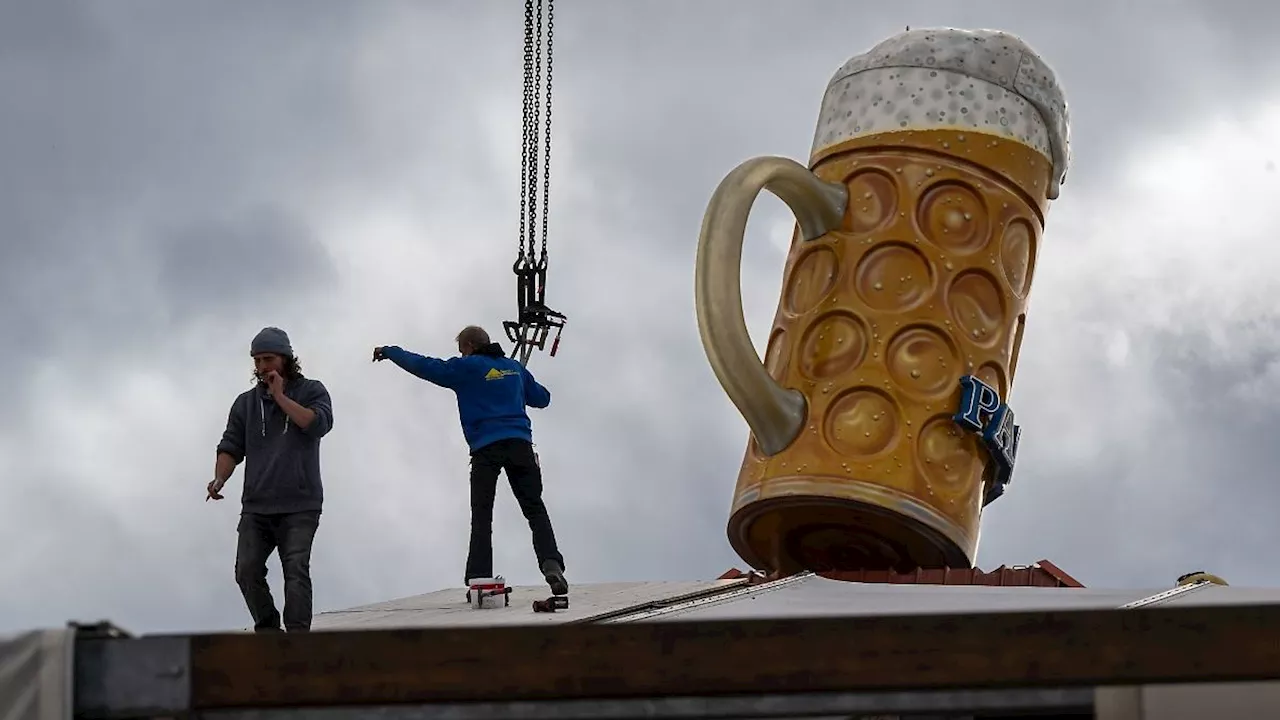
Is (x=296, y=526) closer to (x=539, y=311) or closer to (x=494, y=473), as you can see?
(x=494, y=473)

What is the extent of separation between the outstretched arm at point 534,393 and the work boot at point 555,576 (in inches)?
26.7

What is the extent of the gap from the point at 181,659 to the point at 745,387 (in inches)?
172

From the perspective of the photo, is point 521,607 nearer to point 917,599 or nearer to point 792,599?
point 792,599

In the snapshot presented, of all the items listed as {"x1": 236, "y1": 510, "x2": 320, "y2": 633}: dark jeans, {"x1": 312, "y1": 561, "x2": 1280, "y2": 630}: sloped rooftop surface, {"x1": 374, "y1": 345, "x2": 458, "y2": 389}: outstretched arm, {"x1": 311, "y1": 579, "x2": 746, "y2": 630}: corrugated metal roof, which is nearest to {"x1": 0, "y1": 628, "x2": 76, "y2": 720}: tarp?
{"x1": 312, "y1": 561, "x2": 1280, "y2": 630}: sloped rooftop surface

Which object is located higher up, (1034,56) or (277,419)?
(1034,56)

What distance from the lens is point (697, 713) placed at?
4.04 m

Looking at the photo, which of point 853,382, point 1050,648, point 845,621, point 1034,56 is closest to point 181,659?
point 845,621

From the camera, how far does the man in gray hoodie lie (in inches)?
278

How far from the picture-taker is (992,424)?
8.84 meters

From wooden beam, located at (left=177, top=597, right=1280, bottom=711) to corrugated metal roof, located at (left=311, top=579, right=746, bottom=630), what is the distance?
2282 mm

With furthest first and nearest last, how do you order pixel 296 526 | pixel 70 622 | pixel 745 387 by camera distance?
pixel 745 387 → pixel 296 526 → pixel 70 622

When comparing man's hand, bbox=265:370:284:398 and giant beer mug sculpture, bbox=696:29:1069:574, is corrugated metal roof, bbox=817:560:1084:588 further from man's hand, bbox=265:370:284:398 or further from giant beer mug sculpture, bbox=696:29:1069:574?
man's hand, bbox=265:370:284:398

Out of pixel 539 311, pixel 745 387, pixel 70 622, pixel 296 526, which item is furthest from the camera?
pixel 539 311

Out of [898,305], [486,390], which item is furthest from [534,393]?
[898,305]
